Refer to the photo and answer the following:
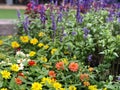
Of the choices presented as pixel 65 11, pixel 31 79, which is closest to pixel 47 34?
pixel 65 11

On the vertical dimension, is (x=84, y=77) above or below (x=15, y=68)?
below

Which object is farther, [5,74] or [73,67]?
[73,67]

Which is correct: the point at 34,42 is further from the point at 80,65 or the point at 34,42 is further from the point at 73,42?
the point at 80,65

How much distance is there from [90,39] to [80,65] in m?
0.39

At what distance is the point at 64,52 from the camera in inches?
140

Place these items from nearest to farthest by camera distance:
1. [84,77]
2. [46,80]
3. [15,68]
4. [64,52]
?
[46,80] < [15,68] < [84,77] < [64,52]

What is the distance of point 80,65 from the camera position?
320cm

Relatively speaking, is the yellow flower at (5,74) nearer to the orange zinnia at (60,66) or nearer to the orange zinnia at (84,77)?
the orange zinnia at (60,66)

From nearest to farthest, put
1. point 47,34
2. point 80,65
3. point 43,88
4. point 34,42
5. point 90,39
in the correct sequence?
1. point 43,88
2. point 80,65
3. point 90,39
4. point 34,42
5. point 47,34

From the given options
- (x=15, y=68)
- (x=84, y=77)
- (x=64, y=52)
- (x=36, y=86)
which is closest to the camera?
(x=36, y=86)

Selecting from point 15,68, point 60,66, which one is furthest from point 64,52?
point 15,68

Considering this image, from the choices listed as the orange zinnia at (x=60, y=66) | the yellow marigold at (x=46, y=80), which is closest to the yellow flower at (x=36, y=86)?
the yellow marigold at (x=46, y=80)

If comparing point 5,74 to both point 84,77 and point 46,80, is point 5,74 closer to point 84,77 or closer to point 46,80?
point 46,80

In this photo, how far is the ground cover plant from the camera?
2.79 meters
